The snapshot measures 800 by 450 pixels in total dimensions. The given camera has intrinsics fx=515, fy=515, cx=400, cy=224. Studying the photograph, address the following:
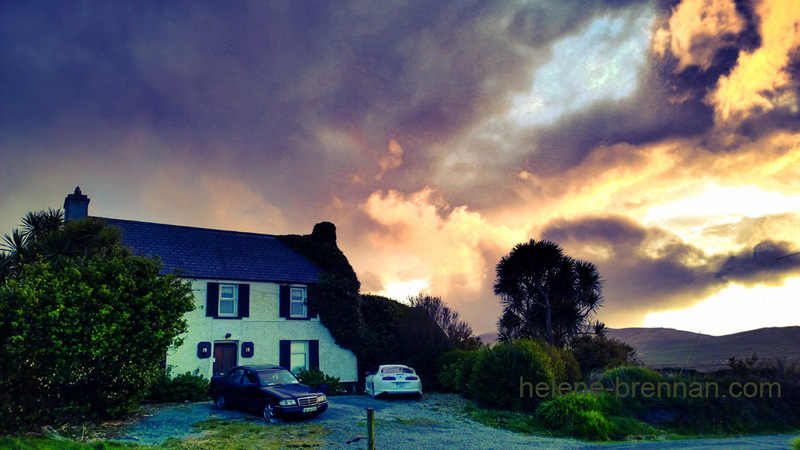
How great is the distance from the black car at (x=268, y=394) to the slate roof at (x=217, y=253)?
28.8 feet

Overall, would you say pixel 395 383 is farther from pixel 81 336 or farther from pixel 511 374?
Answer: pixel 81 336

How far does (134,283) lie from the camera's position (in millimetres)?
15750

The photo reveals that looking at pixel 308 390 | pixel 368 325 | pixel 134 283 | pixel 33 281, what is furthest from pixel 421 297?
pixel 33 281

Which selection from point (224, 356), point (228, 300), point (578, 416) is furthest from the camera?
point (228, 300)

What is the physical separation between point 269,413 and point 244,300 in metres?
11.4

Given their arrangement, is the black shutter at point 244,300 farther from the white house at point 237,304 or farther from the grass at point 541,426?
the grass at point 541,426

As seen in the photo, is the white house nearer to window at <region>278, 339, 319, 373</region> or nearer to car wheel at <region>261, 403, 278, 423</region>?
window at <region>278, 339, 319, 373</region>

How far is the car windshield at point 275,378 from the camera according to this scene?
16203 mm

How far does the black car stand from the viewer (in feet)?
49.5

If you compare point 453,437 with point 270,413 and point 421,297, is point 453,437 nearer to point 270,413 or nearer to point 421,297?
point 270,413

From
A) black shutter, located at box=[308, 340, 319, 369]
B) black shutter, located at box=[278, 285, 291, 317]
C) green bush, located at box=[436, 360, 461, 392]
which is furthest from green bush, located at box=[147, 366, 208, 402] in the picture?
green bush, located at box=[436, 360, 461, 392]

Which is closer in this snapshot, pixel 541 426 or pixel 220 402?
pixel 541 426

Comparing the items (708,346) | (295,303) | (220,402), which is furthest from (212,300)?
(708,346)

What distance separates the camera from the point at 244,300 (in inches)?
1013
